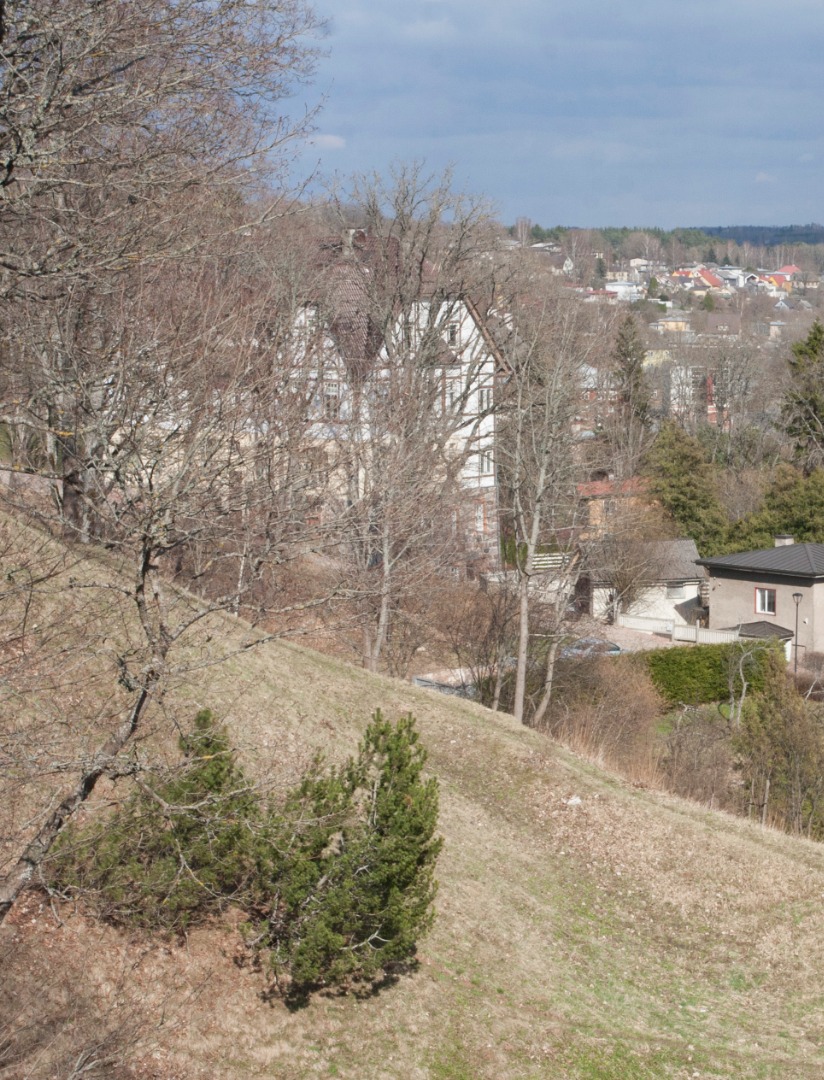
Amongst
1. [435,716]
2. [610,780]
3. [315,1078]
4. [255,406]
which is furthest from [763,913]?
[255,406]

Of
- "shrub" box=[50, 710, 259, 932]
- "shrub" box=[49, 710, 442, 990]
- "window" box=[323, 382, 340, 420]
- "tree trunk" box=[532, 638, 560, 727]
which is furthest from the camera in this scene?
"tree trunk" box=[532, 638, 560, 727]

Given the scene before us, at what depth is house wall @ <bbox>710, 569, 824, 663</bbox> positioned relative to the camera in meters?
35.2

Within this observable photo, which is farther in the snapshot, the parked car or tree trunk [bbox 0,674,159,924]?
the parked car

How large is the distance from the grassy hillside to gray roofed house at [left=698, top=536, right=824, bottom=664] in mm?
21998

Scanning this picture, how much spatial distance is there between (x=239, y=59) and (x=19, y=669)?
5.47 meters

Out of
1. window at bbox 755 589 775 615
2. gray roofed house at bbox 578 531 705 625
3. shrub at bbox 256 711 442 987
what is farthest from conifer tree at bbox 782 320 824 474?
shrub at bbox 256 711 442 987

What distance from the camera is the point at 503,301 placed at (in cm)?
3138

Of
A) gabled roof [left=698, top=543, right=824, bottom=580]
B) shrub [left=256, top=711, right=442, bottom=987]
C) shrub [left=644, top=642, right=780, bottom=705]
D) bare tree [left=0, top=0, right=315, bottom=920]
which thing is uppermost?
bare tree [left=0, top=0, right=315, bottom=920]

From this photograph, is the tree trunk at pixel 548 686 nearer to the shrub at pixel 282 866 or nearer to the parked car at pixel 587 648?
the parked car at pixel 587 648

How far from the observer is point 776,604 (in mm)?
36250

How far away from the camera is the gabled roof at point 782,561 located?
115ft

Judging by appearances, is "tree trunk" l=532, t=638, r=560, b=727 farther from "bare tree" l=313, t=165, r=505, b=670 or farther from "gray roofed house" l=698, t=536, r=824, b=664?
"gray roofed house" l=698, t=536, r=824, b=664

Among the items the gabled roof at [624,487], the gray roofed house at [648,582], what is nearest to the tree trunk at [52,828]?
the gray roofed house at [648,582]

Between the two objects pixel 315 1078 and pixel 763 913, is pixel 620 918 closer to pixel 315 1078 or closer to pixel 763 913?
pixel 763 913
